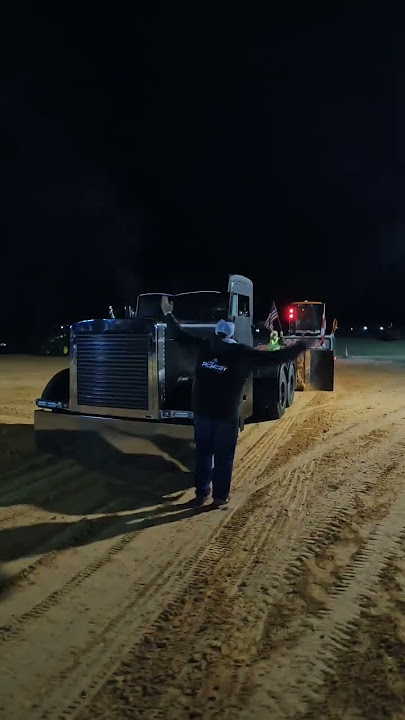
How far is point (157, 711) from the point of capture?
298 centimetres

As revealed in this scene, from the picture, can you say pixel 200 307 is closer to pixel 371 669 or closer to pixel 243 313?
pixel 243 313

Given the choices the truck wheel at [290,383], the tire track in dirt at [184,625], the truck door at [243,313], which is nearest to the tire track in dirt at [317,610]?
the tire track in dirt at [184,625]

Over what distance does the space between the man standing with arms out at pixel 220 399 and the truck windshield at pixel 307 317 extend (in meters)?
14.1

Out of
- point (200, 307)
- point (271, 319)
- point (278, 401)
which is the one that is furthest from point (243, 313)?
point (271, 319)

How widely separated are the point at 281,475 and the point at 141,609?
3.68m

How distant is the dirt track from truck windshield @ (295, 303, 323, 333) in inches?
482

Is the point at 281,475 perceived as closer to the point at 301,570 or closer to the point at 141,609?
the point at 301,570

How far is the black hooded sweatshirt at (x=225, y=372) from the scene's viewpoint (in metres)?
5.93

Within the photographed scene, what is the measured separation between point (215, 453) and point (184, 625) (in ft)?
7.81

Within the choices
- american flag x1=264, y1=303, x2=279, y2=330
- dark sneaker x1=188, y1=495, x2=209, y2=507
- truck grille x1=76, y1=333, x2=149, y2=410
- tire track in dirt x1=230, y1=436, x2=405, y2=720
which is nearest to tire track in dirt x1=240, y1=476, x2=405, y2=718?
tire track in dirt x1=230, y1=436, x2=405, y2=720

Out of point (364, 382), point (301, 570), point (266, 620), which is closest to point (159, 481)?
point (301, 570)

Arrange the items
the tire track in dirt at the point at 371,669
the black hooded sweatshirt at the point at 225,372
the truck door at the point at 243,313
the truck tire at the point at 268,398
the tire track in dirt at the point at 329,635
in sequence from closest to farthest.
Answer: the tire track in dirt at the point at 371,669
the tire track in dirt at the point at 329,635
the black hooded sweatshirt at the point at 225,372
the truck door at the point at 243,313
the truck tire at the point at 268,398

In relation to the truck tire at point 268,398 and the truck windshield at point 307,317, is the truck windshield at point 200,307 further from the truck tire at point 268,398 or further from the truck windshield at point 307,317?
the truck windshield at point 307,317

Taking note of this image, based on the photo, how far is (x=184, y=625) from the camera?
3789 millimetres
